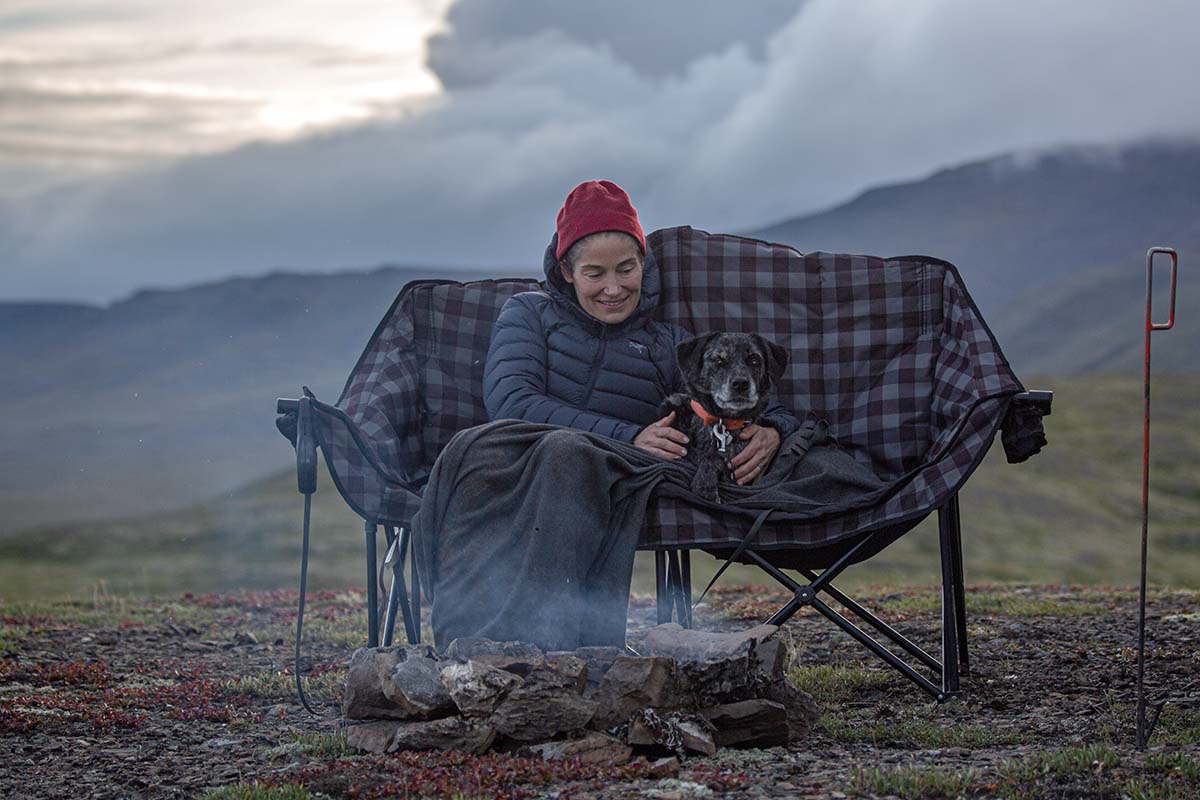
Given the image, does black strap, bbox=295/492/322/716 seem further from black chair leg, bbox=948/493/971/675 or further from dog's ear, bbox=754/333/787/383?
black chair leg, bbox=948/493/971/675

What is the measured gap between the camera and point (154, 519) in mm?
53969

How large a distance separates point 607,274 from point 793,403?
3.58 ft

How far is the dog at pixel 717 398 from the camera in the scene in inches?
179

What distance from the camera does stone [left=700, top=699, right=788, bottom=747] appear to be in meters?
3.66

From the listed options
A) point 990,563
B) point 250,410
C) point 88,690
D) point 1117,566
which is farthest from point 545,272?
point 250,410

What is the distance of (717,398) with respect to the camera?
180 inches

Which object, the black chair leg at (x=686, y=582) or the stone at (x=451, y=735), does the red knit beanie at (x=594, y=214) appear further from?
the stone at (x=451, y=735)

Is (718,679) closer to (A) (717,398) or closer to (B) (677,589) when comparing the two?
(A) (717,398)

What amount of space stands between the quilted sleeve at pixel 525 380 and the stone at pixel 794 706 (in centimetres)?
108

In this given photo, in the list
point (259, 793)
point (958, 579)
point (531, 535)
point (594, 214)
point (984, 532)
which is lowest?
point (984, 532)

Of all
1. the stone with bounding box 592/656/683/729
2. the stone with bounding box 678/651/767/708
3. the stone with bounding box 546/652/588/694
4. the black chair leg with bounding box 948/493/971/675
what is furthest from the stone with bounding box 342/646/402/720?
the black chair leg with bounding box 948/493/971/675

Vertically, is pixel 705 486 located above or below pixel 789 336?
below

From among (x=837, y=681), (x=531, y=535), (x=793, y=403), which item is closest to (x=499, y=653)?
(x=531, y=535)

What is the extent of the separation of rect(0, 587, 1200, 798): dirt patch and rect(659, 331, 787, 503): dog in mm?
935
